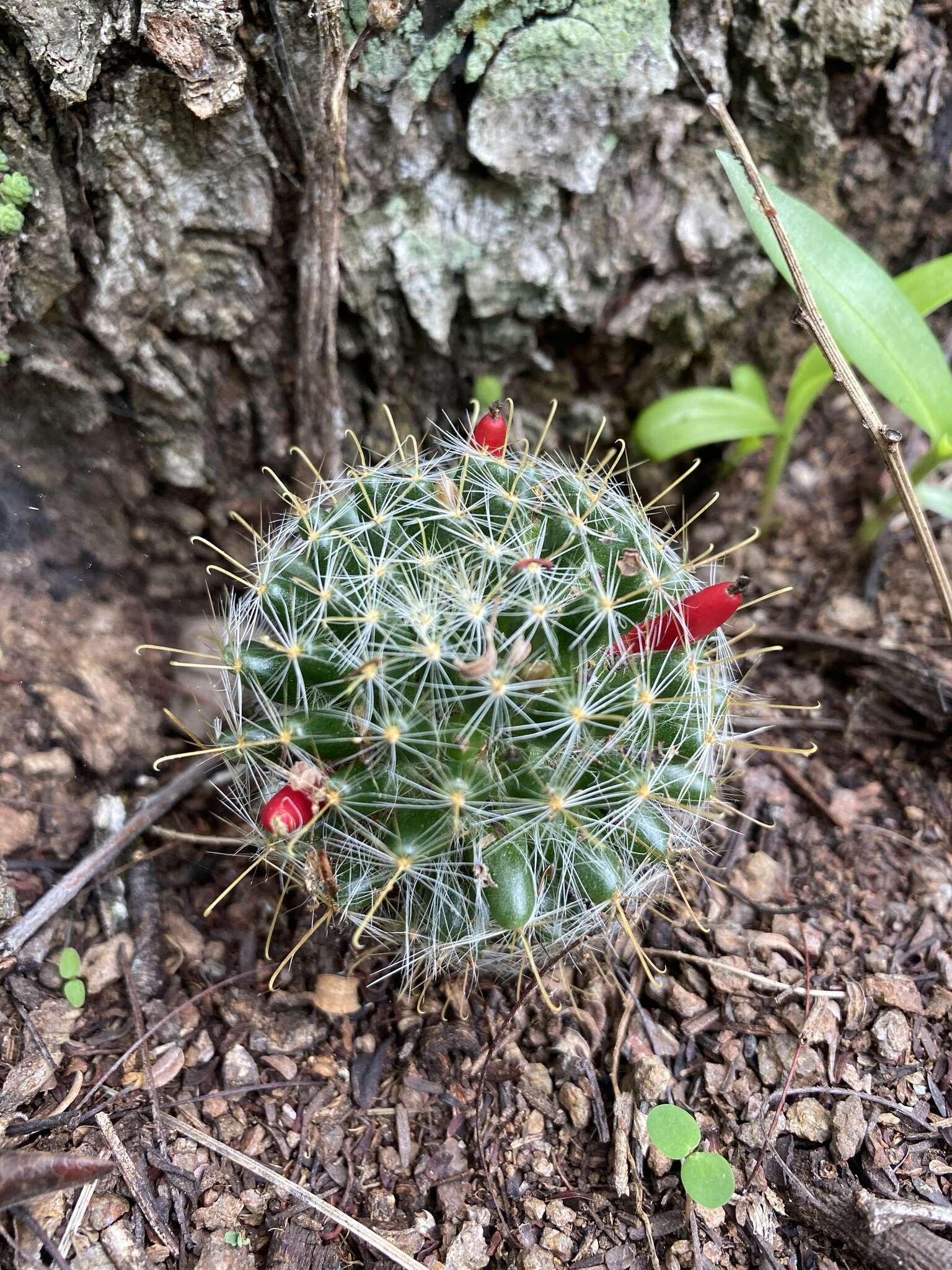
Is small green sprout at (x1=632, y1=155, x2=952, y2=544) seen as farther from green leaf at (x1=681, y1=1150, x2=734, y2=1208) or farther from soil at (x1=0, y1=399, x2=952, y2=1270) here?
green leaf at (x1=681, y1=1150, x2=734, y2=1208)

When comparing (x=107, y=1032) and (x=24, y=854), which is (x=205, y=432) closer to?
(x=24, y=854)

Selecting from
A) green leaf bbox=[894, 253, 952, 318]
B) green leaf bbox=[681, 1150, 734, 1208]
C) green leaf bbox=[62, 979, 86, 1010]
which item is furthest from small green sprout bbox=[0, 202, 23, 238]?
green leaf bbox=[681, 1150, 734, 1208]

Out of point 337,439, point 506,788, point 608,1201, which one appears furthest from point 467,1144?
point 337,439

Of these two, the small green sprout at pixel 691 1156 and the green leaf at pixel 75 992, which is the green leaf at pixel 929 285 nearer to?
the small green sprout at pixel 691 1156

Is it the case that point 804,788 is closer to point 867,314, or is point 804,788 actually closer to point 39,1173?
point 867,314

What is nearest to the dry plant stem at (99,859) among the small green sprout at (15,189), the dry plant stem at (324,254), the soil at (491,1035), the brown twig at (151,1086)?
the soil at (491,1035)
